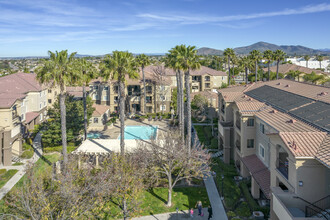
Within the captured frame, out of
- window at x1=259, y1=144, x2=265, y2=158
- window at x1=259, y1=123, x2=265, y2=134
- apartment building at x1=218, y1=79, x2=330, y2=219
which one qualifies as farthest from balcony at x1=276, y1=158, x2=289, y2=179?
window at x1=259, y1=123, x2=265, y2=134

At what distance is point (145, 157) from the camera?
24406 mm

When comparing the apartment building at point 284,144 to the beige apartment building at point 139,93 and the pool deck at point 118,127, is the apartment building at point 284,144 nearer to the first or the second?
the pool deck at point 118,127

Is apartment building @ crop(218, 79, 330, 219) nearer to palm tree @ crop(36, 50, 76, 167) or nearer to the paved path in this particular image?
the paved path

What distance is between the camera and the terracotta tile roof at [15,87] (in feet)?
125

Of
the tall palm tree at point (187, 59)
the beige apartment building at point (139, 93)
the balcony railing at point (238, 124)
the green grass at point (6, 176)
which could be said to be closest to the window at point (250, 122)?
the balcony railing at point (238, 124)

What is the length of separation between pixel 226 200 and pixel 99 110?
113 ft

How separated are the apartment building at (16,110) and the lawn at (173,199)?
1930 cm

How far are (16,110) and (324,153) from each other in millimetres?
38812

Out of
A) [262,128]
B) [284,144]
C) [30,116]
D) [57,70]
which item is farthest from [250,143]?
[30,116]

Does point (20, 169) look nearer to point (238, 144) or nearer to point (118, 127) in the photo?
point (118, 127)

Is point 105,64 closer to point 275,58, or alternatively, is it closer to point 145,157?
point 145,157

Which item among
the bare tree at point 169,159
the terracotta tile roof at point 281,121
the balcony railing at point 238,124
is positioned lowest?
the bare tree at point 169,159

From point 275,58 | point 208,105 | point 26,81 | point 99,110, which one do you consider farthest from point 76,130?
point 275,58

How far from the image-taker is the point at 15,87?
47250 mm
